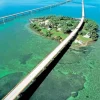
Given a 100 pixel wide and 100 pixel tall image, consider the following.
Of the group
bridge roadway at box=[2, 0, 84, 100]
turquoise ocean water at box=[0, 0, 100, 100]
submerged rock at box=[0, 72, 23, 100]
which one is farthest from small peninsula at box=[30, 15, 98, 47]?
submerged rock at box=[0, 72, 23, 100]

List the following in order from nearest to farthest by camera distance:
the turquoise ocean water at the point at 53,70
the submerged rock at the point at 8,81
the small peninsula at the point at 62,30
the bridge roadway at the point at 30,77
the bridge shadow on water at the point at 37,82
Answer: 1. the bridge roadway at the point at 30,77
2. the bridge shadow on water at the point at 37,82
3. the submerged rock at the point at 8,81
4. the turquoise ocean water at the point at 53,70
5. the small peninsula at the point at 62,30

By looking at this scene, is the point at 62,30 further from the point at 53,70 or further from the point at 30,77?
the point at 30,77

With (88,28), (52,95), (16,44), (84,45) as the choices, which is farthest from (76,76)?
(88,28)

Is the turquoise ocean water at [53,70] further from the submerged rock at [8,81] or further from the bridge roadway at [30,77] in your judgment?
the bridge roadway at [30,77]

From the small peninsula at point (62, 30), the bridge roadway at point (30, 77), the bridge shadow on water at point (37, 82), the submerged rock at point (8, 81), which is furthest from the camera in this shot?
the small peninsula at point (62, 30)

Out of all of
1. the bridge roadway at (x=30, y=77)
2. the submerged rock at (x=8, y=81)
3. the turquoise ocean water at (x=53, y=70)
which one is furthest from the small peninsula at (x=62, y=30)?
the submerged rock at (x=8, y=81)

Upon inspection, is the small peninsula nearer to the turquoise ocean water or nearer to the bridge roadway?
the turquoise ocean water

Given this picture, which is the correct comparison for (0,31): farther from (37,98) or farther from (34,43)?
(37,98)

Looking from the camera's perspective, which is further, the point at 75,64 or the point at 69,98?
the point at 75,64
